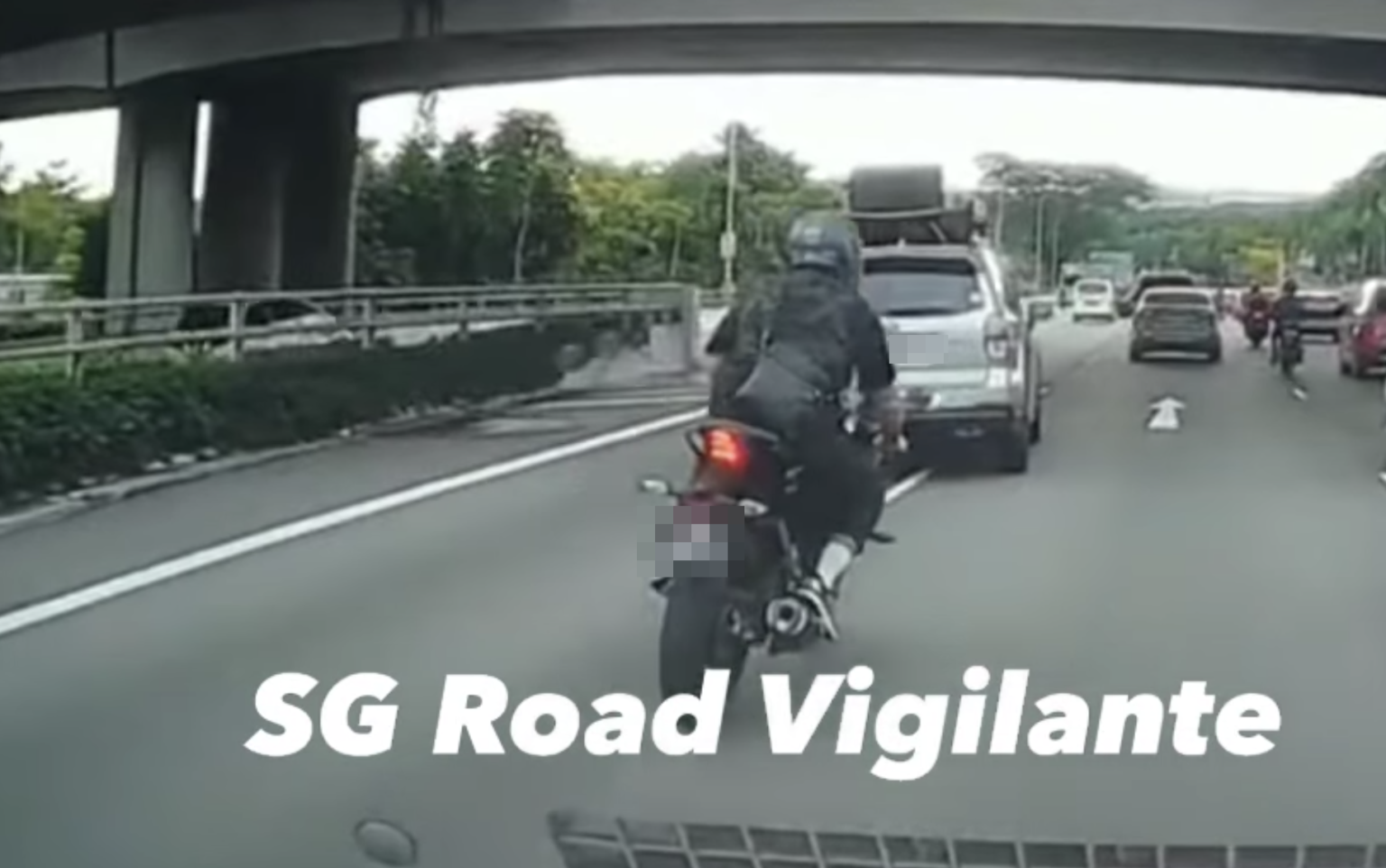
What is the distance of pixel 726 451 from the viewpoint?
320cm

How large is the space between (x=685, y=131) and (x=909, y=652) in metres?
0.69

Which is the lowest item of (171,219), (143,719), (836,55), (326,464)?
(143,719)

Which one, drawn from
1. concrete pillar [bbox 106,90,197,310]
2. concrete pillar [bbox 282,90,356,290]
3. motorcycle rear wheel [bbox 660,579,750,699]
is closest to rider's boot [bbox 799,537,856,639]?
motorcycle rear wheel [bbox 660,579,750,699]

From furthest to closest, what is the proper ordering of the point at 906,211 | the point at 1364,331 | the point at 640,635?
the point at 1364,331 → the point at 906,211 → the point at 640,635

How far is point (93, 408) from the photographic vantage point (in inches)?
137

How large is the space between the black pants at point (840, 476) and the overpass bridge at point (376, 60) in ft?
1.62

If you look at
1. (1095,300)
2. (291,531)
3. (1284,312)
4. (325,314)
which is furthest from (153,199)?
(1284,312)

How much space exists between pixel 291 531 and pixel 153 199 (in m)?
0.46

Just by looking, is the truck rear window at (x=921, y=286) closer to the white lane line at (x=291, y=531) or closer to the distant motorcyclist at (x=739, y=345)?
the distant motorcyclist at (x=739, y=345)

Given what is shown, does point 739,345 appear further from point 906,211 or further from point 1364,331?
point 1364,331

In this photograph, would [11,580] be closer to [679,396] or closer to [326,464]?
[326,464]

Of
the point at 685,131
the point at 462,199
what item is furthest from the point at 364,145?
the point at 685,131

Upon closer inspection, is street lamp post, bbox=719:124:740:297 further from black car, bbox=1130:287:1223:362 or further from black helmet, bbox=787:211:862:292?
black car, bbox=1130:287:1223:362

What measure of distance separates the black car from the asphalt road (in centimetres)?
4
